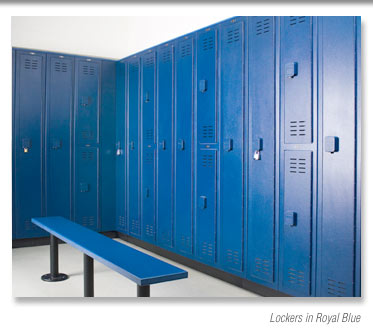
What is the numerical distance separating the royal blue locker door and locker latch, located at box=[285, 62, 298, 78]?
3.50 m

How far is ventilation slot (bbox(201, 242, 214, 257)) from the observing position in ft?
14.5

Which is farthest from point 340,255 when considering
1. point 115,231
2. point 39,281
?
point 115,231

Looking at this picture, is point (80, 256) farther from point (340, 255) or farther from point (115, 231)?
point (340, 255)

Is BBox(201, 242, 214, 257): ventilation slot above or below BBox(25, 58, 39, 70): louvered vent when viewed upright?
below

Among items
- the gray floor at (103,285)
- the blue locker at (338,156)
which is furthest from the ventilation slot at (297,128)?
the gray floor at (103,285)

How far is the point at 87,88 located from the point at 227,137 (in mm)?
2814

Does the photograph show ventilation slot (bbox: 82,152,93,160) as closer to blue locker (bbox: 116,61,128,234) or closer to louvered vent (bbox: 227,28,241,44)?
blue locker (bbox: 116,61,128,234)

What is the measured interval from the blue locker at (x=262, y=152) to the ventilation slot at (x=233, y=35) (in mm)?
187

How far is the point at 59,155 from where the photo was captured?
5992 mm

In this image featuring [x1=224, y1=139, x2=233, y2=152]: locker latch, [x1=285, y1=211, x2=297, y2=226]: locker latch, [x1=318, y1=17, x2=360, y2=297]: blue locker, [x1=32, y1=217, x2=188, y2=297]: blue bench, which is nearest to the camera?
[x1=32, y1=217, x2=188, y2=297]: blue bench

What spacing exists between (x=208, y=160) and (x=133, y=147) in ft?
5.73

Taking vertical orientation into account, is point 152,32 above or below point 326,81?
above

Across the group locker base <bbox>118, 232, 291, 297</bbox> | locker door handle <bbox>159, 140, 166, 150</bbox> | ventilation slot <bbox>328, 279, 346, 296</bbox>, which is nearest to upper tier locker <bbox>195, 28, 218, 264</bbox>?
locker base <bbox>118, 232, 291, 297</bbox>

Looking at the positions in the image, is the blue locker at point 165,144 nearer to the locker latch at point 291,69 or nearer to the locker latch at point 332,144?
the locker latch at point 291,69
